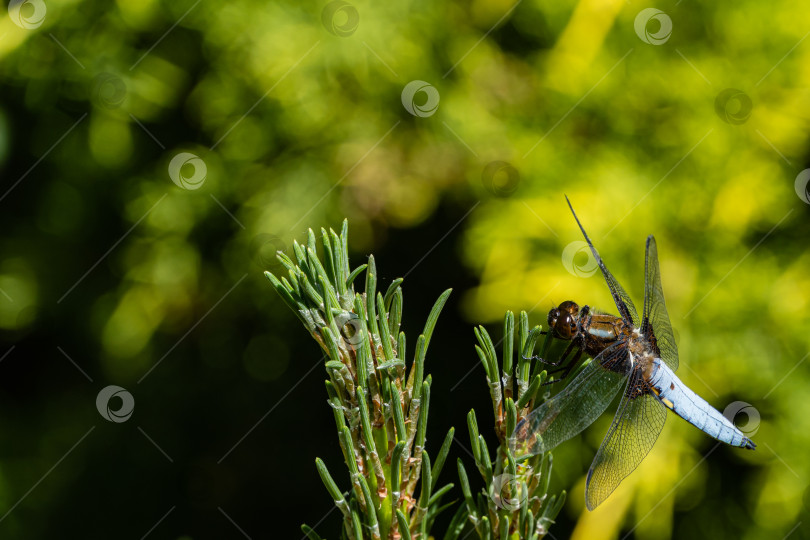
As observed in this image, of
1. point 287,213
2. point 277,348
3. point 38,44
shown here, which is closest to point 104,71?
point 38,44

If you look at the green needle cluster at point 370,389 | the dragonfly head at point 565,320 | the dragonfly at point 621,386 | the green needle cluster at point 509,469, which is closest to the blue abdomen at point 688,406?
the dragonfly at point 621,386

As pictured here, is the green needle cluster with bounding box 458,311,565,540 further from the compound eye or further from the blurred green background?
the blurred green background

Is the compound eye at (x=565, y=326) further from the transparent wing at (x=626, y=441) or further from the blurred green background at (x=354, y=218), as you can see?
the blurred green background at (x=354, y=218)

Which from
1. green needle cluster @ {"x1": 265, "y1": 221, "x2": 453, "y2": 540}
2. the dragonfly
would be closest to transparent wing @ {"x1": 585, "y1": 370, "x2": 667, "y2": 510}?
the dragonfly

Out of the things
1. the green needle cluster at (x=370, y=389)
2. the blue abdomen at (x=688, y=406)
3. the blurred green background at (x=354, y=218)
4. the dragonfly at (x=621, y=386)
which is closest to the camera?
the green needle cluster at (x=370, y=389)

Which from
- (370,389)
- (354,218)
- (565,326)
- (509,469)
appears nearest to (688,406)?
(565,326)

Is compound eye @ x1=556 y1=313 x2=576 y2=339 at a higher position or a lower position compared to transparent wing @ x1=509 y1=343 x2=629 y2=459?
higher
